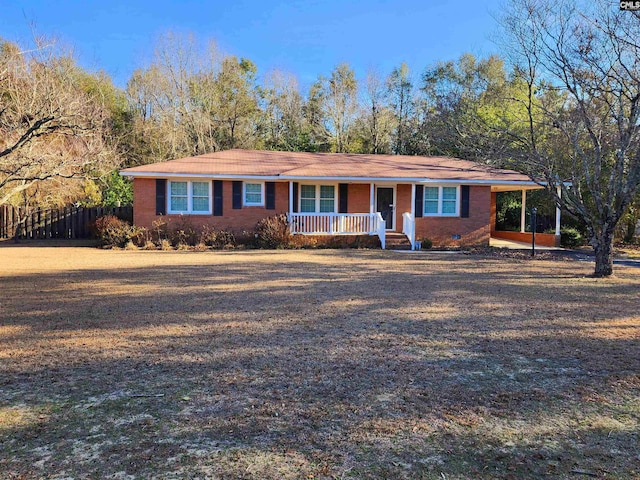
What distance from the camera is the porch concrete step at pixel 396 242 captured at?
18.7 metres

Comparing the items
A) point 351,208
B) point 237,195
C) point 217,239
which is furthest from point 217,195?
point 351,208

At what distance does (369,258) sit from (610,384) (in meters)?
10.6

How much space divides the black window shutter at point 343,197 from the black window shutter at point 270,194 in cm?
282

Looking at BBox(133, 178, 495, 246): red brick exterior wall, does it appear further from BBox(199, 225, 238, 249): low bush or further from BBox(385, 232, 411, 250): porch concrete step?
BBox(385, 232, 411, 250): porch concrete step

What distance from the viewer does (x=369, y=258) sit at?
48.7 feet

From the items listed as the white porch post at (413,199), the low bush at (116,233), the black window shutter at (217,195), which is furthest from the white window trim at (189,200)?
the white porch post at (413,199)

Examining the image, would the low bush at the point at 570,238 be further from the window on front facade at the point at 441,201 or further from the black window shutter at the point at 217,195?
the black window shutter at the point at 217,195

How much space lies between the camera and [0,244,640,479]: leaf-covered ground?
3.05m

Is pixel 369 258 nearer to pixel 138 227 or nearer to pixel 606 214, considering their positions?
pixel 606 214

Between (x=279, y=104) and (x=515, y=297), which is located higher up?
(x=279, y=104)

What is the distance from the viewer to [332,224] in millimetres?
18828

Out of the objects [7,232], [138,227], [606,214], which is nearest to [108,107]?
[7,232]

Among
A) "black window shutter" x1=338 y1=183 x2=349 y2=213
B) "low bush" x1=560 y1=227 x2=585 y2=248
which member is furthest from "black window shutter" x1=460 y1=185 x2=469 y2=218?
"black window shutter" x1=338 y1=183 x2=349 y2=213

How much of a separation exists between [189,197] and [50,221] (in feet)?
26.0
